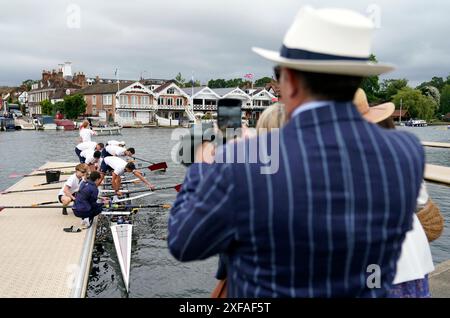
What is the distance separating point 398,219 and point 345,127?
417 mm

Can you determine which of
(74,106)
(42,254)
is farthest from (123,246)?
(74,106)

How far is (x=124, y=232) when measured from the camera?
32.0ft

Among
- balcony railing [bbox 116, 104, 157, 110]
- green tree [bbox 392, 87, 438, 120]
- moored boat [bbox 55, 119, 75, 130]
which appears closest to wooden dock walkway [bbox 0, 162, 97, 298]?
moored boat [bbox 55, 119, 75, 130]

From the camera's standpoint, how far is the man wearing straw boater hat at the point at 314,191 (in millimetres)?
1494

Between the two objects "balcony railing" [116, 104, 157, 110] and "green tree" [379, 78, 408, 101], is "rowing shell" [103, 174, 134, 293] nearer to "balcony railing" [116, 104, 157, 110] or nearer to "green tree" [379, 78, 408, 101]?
"balcony railing" [116, 104, 157, 110]

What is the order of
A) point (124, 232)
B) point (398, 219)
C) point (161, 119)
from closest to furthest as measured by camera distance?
point (398, 219)
point (124, 232)
point (161, 119)

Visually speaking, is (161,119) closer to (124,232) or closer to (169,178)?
(169,178)

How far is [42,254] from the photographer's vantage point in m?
8.48

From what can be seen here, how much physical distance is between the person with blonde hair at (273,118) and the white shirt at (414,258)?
922mm

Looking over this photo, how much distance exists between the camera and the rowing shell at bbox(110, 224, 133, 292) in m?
8.18

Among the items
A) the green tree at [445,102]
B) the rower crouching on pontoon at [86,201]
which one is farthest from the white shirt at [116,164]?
the green tree at [445,102]
